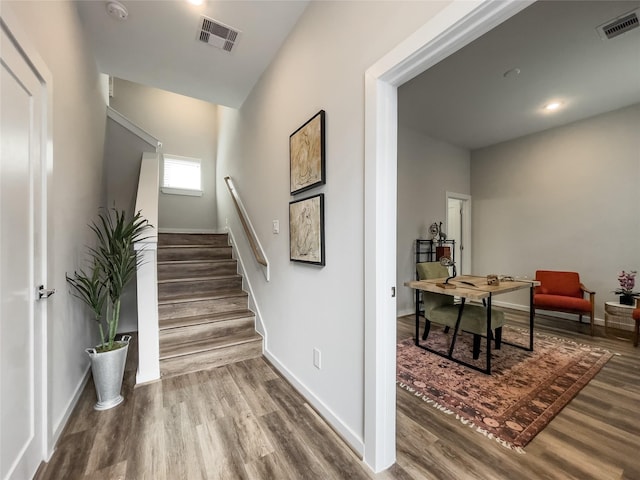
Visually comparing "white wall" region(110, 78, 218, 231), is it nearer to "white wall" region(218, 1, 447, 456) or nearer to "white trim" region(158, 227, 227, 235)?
"white trim" region(158, 227, 227, 235)

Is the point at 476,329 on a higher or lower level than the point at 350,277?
lower

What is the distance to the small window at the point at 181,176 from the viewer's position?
4762mm

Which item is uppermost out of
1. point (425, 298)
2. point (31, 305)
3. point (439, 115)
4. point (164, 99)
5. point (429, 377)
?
point (164, 99)

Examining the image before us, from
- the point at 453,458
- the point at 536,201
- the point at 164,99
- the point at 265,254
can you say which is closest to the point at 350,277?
the point at 453,458

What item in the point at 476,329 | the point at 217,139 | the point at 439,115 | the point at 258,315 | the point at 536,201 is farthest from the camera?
the point at 217,139

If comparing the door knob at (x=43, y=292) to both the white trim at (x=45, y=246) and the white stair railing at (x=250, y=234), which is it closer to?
the white trim at (x=45, y=246)

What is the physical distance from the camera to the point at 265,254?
2.70 meters

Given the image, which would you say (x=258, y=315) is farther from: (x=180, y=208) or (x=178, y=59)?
(x=180, y=208)

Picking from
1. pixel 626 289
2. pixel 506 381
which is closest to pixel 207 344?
pixel 506 381

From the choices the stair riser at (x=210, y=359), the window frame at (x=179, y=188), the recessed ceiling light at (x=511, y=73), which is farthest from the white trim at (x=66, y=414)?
the recessed ceiling light at (x=511, y=73)

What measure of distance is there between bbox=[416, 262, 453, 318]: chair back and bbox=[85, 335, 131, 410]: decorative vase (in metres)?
2.78

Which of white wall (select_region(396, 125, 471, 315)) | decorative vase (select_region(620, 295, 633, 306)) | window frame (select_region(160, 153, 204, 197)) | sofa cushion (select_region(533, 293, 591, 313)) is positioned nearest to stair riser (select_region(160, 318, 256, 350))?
white wall (select_region(396, 125, 471, 315))

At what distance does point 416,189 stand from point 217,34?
11.2 ft

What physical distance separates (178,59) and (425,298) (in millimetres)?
3520
